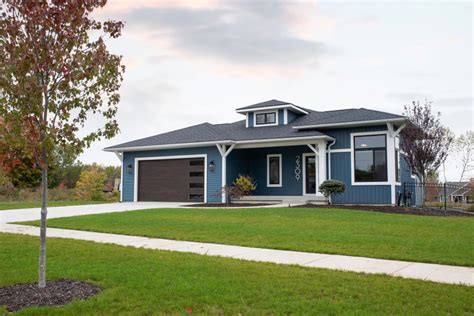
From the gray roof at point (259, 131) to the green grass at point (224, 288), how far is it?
12248mm

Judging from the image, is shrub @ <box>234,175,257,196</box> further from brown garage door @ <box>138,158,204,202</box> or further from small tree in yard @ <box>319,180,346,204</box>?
small tree in yard @ <box>319,180,346,204</box>

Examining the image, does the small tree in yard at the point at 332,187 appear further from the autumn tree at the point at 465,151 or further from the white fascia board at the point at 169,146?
the autumn tree at the point at 465,151

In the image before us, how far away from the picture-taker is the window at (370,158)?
1702 cm

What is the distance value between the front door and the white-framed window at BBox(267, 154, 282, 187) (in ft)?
4.45

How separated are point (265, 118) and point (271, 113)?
17.1 inches

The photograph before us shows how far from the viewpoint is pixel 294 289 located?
Answer: 470 cm

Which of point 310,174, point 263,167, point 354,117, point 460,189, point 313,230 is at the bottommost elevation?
point 313,230

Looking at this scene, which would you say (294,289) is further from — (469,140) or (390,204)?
(469,140)

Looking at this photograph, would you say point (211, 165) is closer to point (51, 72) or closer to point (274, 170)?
point (274, 170)

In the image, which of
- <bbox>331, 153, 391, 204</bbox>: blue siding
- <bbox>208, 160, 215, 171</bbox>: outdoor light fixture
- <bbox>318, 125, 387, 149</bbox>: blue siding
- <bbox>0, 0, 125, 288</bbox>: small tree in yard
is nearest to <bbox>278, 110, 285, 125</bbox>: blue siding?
<bbox>318, 125, 387, 149</bbox>: blue siding

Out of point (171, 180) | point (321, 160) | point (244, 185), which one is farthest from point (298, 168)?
point (171, 180)

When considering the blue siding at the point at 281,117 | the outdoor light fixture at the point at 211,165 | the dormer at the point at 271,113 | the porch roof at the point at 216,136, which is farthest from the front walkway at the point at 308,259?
the dormer at the point at 271,113

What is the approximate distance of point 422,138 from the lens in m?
17.2

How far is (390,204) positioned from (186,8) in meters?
→ 10.6
